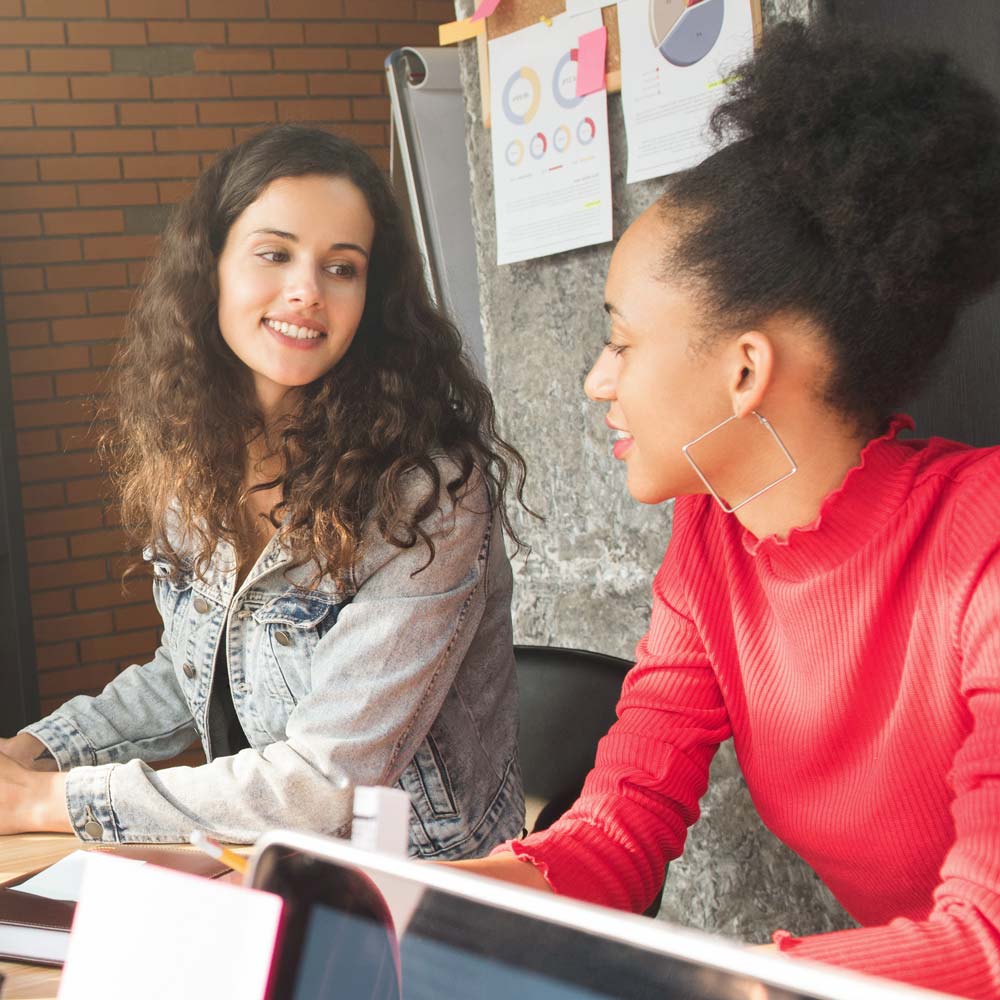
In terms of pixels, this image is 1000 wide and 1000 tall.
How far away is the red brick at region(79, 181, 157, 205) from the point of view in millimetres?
4500

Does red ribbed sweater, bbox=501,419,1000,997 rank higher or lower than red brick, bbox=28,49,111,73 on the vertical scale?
lower

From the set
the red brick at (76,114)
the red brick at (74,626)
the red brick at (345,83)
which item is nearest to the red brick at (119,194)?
the red brick at (76,114)

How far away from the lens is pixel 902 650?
3.33 ft

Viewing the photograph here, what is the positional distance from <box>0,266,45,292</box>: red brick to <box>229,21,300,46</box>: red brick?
1.19m

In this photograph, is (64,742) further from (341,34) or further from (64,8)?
(341,34)

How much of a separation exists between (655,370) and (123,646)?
3937 millimetres

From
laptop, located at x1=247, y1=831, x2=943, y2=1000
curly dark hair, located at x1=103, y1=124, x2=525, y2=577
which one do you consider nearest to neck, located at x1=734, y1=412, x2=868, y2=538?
curly dark hair, located at x1=103, y1=124, x2=525, y2=577

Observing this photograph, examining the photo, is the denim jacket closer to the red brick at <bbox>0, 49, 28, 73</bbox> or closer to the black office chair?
the black office chair

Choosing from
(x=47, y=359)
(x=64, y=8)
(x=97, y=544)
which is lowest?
(x=97, y=544)

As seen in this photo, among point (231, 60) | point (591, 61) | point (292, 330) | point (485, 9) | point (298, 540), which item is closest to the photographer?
point (298, 540)

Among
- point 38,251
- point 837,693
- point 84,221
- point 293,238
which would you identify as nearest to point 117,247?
point 84,221

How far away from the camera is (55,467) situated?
14.8ft

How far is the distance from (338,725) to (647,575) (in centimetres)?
88

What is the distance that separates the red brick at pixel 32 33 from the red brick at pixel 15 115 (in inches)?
8.9
